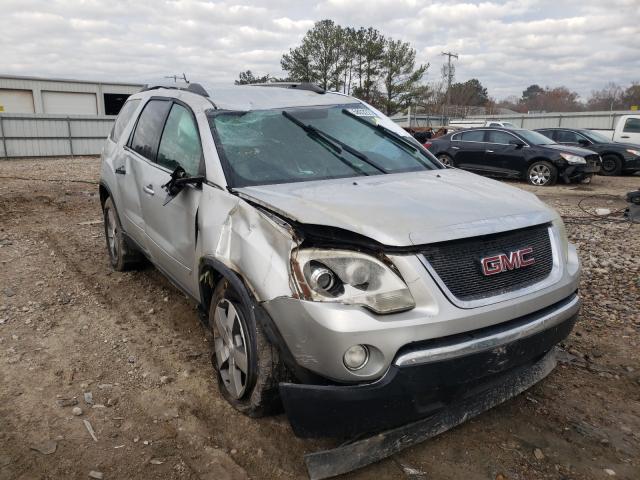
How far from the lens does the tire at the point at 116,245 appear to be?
494cm

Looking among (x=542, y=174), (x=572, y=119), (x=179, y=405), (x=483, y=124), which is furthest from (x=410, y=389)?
(x=572, y=119)

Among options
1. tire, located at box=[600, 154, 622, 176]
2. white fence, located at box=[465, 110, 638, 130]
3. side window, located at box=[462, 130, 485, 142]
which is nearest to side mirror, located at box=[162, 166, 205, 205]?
side window, located at box=[462, 130, 485, 142]

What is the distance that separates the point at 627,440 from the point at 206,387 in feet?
7.70

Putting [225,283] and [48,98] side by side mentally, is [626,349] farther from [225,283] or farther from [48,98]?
[48,98]

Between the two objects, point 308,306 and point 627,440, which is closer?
point 308,306

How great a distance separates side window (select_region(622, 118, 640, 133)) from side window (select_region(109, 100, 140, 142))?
1688 cm

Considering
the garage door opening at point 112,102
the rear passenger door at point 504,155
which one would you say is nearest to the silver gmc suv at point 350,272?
the rear passenger door at point 504,155

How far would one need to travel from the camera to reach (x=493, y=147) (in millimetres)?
13180

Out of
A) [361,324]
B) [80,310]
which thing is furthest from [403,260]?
[80,310]

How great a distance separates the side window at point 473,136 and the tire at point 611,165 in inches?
163

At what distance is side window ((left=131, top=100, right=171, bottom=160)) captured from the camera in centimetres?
401

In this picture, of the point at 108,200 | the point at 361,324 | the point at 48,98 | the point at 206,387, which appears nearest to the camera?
the point at 361,324

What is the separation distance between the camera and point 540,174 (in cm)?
1240

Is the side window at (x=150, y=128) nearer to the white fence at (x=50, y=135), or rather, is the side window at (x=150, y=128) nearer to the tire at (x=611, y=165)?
the tire at (x=611, y=165)
